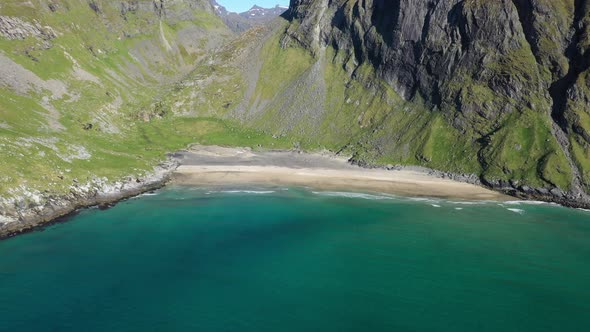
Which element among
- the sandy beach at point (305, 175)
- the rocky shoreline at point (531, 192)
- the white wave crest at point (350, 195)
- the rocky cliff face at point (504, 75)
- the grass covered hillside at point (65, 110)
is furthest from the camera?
the sandy beach at point (305, 175)

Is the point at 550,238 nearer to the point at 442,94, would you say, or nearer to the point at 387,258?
the point at 387,258

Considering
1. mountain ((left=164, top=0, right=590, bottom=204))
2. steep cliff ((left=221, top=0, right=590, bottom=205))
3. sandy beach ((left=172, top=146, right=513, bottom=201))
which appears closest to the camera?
sandy beach ((left=172, top=146, right=513, bottom=201))

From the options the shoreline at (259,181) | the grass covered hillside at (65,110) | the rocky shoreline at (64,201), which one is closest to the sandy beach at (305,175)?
the shoreline at (259,181)

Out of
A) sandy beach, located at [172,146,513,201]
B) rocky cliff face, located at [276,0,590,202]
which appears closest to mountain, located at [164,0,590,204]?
rocky cliff face, located at [276,0,590,202]

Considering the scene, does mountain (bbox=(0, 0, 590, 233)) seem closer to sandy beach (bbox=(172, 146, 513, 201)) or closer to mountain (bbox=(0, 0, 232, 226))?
mountain (bbox=(0, 0, 232, 226))

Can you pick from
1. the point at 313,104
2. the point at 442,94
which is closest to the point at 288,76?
the point at 313,104

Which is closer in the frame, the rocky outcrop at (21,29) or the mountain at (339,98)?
the mountain at (339,98)

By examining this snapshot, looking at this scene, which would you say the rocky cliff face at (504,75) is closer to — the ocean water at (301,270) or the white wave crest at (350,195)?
the ocean water at (301,270)
